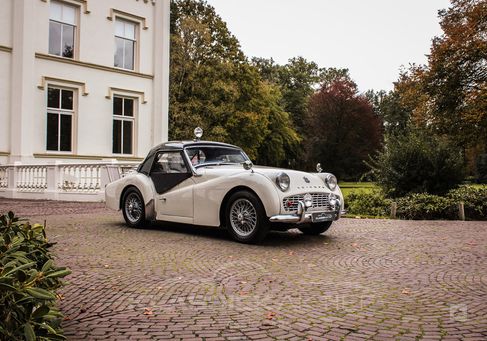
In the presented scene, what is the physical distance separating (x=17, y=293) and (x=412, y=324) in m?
2.72

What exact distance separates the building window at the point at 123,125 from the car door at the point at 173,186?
1354cm

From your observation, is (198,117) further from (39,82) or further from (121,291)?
(121,291)

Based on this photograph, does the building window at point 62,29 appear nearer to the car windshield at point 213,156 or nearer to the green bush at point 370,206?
the green bush at point 370,206

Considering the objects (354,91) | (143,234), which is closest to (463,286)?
(143,234)

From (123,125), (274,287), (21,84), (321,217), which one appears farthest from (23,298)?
(123,125)

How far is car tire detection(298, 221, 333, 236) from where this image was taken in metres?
7.93

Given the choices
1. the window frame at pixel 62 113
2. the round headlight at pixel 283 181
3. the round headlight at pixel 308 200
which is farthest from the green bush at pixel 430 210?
the window frame at pixel 62 113

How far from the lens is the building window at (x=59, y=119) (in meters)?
19.1

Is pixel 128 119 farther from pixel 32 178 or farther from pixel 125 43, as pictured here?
pixel 32 178

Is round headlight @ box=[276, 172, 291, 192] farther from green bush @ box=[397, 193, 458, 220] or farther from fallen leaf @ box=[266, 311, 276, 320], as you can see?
green bush @ box=[397, 193, 458, 220]

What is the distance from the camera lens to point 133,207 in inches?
348

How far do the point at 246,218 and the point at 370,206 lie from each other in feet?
24.8

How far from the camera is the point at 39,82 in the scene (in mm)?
18516

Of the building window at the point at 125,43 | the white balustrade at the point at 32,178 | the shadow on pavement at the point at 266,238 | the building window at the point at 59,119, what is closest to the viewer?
the shadow on pavement at the point at 266,238
